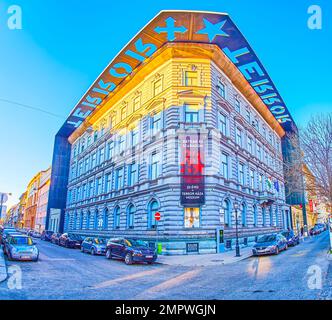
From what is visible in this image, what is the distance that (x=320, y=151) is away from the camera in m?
18.5

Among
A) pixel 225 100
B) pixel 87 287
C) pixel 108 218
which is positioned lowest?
pixel 87 287

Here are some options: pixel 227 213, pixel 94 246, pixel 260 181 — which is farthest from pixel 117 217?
pixel 260 181

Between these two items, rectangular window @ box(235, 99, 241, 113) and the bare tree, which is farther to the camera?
rectangular window @ box(235, 99, 241, 113)

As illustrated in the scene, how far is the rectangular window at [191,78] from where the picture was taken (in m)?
23.8

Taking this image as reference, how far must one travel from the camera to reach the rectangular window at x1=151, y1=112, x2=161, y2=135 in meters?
24.4

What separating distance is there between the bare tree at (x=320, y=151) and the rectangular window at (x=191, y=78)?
32.8 feet

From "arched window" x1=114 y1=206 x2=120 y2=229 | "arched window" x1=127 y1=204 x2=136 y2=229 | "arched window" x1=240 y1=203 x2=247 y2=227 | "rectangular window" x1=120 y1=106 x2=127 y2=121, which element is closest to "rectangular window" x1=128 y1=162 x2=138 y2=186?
"arched window" x1=127 y1=204 x2=136 y2=229

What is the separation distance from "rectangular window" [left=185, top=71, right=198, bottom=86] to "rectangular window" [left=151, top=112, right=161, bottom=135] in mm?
3885

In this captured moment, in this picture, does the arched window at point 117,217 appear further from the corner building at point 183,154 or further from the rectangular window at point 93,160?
the rectangular window at point 93,160

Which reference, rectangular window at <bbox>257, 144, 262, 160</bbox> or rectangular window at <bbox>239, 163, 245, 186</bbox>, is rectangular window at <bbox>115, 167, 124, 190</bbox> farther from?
rectangular window at <bbox>257, 144, 262, 160</bbox>

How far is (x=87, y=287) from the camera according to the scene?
9.34 metres
